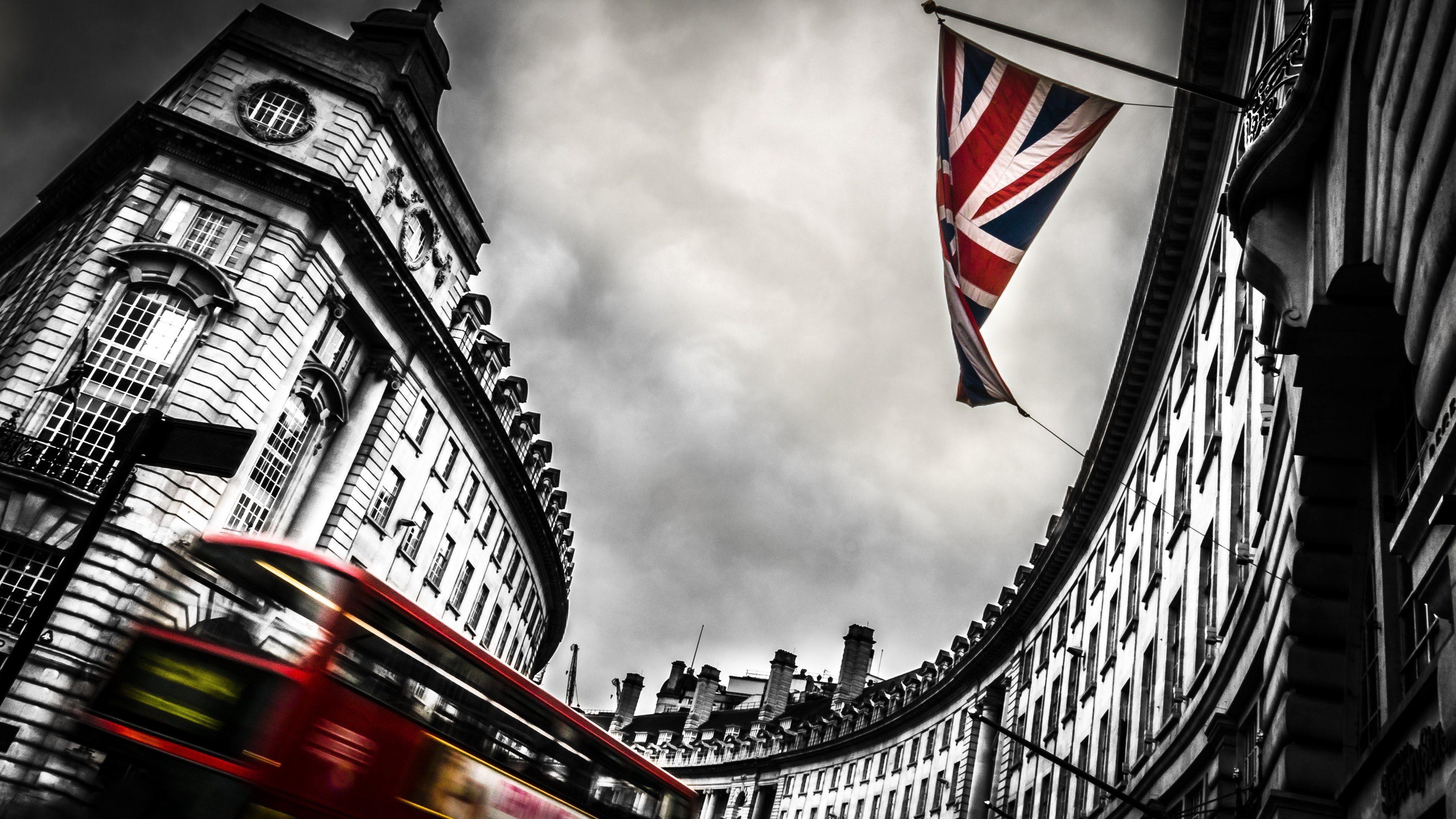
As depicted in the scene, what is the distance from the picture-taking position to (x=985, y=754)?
45.4 m

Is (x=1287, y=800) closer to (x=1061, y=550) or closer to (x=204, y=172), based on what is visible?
(x=1061, y=550)

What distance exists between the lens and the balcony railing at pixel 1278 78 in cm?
1121

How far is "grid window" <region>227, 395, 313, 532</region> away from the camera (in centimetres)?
3186

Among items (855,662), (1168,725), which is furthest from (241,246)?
(855,662)

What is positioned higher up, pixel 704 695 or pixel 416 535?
pixel 704 695

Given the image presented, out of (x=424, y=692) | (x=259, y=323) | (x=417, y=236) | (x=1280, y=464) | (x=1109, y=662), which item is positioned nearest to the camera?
(x=424, y=692)

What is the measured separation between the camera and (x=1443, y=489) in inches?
314

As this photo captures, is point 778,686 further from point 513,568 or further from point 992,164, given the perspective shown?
point 992,164

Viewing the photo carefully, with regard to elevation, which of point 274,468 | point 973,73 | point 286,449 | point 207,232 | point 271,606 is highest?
point 207,232

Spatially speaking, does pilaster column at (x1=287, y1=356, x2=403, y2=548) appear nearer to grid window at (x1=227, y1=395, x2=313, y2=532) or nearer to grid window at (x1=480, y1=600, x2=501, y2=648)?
grid window at (x1=227, y1=395, x2=313, y2=532)

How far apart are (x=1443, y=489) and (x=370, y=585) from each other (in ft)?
35.2

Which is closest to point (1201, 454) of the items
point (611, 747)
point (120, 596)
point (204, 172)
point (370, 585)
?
point (611, 747)

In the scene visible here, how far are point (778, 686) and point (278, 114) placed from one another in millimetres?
59591

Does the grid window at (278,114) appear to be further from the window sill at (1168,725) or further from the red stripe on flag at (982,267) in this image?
the window sill at (1168,725)
